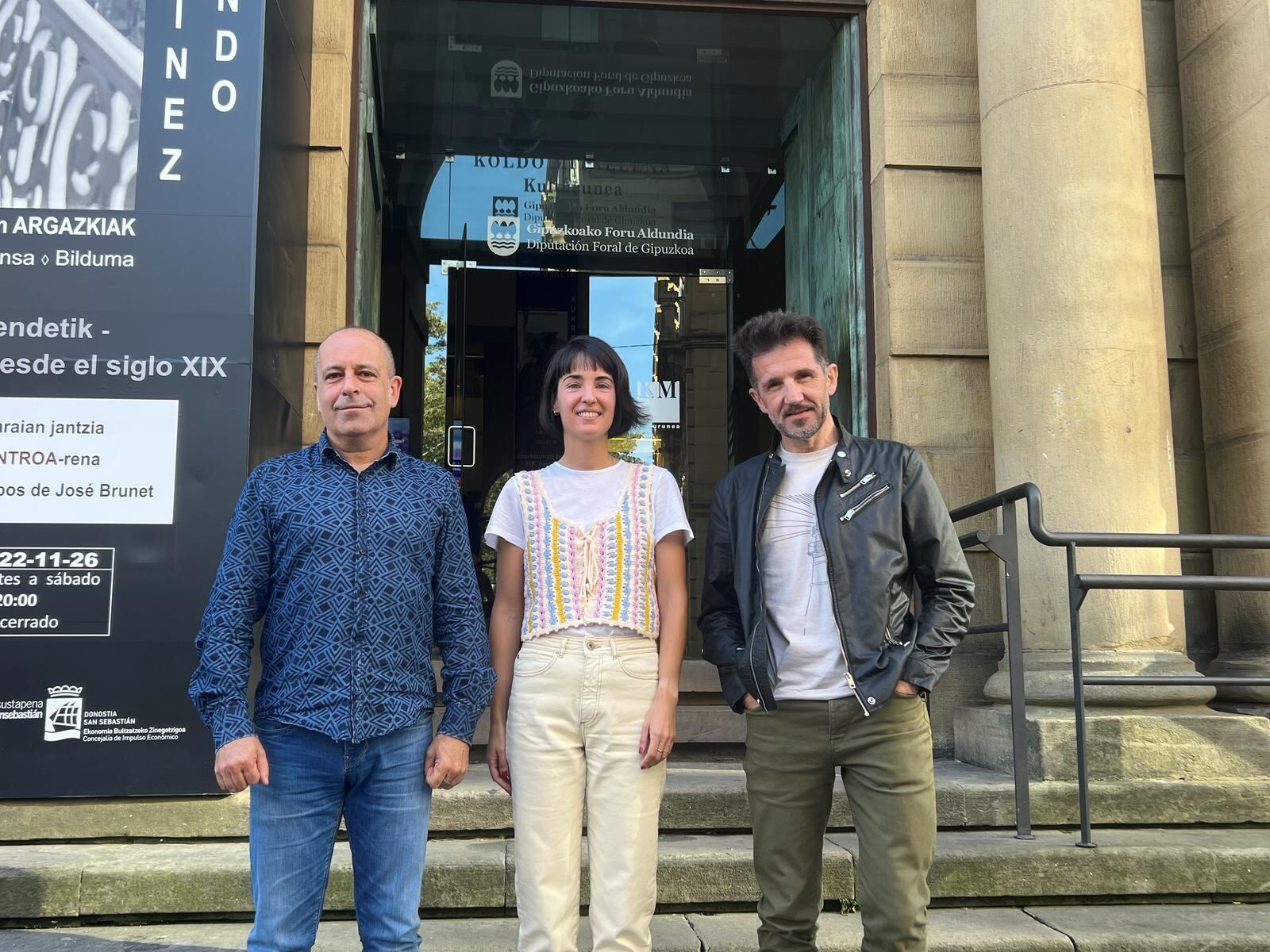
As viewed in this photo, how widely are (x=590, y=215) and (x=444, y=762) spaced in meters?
6.17

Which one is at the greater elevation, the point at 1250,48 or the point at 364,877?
the point at 1250,48

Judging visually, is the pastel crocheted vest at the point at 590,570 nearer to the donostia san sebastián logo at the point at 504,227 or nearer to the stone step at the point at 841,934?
the stone step at the point at 841,934

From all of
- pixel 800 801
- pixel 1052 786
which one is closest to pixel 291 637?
pixel 800 801

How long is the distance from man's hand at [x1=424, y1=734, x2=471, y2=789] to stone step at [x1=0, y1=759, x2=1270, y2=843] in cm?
166

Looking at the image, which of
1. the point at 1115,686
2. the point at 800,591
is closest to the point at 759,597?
the point at 800,591

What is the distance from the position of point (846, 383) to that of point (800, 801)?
3.90 m

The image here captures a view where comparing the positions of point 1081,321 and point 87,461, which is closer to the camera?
point 87,461

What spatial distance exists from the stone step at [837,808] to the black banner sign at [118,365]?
0.48ft

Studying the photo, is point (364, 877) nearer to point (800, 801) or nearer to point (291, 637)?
point (291, 637)

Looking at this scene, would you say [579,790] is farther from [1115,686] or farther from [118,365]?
[1115,686]

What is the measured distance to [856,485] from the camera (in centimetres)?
289

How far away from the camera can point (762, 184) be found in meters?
8.39

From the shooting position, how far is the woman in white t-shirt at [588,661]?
2.66m

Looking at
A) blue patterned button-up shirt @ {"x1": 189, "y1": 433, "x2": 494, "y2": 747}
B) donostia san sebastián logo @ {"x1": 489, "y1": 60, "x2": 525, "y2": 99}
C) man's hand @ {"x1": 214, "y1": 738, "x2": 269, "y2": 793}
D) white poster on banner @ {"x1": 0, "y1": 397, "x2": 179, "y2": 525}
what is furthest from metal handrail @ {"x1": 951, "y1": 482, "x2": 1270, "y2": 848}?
donostia san sebastián logo @ {"x1": 489, "y1": 60, "x2": 525, "y2": 99}
